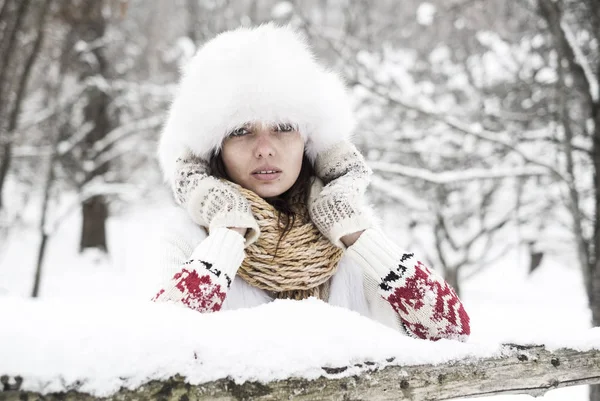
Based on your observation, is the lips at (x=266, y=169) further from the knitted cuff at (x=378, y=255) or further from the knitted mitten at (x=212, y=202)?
the knitted cuff at (x=378, y=255)

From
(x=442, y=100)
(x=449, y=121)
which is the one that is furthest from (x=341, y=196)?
(x=442, y=100)

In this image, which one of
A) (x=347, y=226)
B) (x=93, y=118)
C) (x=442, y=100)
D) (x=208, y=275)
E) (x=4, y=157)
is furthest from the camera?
(x=93, y=118)

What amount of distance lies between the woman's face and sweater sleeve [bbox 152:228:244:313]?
0.79 feet

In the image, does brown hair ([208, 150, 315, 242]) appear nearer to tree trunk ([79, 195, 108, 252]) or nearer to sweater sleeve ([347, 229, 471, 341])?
sweater sleeve ([347, 229, 471, 341])

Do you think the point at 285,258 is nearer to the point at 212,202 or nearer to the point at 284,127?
the point at 212,202

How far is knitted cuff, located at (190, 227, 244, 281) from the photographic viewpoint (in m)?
1.29

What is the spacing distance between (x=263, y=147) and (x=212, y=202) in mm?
231

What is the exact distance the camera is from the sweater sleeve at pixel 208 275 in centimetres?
120

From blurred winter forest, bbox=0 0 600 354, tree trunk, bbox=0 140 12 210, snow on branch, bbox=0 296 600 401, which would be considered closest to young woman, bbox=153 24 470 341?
snow on branch, bbox=0 296 600 401

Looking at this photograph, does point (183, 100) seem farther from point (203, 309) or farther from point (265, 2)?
point (265, 2)

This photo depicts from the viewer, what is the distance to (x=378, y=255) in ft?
4.69

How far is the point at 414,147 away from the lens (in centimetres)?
462

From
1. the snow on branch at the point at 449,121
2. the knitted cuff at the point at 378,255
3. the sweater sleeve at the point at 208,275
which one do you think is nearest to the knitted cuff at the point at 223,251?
the sweater sleeve at the point at 208,275

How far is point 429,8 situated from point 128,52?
7.62 metres
